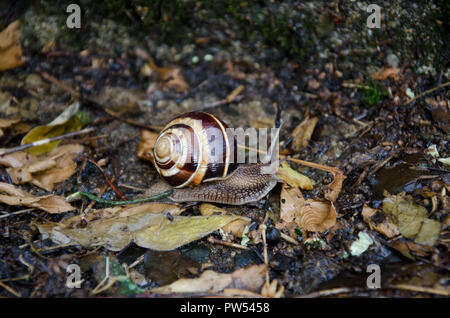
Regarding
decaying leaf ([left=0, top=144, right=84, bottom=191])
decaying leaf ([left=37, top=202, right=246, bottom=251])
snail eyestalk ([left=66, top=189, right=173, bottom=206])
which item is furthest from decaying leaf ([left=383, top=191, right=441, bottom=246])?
decaying leaf ([left=0, top=144, right=84, bottom=191])

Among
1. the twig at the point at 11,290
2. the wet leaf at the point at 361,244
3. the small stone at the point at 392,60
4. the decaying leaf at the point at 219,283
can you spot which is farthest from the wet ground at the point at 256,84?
the twig at the point at 11,290

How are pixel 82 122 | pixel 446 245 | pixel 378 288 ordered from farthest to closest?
1. pixel 82 122
2. pixel 446 245
3. pixel 378 288

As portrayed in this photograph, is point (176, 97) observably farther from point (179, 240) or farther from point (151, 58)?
point (179, 240)

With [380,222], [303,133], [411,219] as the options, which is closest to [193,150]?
[303,133]

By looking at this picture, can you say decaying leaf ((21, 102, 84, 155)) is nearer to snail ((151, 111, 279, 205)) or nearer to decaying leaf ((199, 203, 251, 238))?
snail ((151, 111, 279, 205))

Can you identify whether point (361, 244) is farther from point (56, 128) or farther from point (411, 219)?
point (56, 128)
